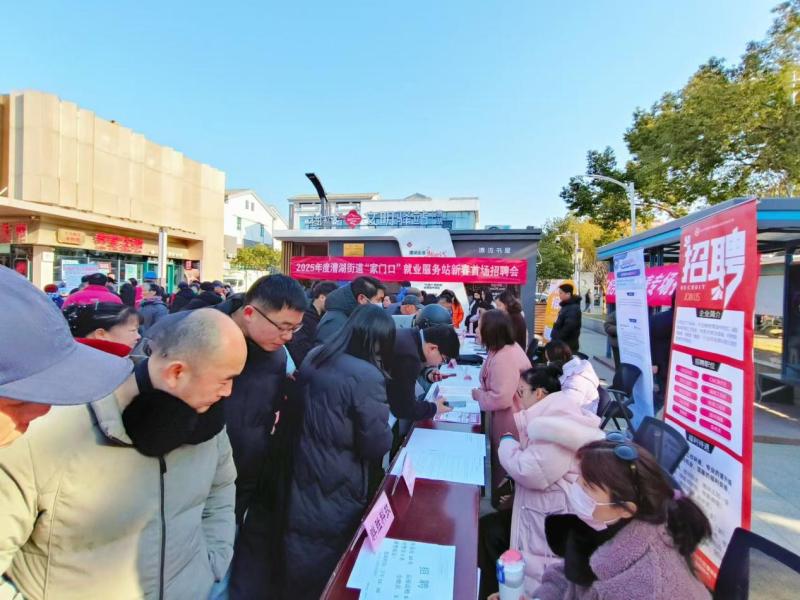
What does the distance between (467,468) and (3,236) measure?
18.7m

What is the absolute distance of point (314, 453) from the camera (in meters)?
1.86

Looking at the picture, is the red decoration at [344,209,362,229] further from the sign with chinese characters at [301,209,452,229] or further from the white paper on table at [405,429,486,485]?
the white paper on table at [405,429,486,485]

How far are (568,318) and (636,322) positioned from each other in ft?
10.7

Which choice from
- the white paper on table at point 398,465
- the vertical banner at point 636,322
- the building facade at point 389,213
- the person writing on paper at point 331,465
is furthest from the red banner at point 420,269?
the person writing on paper at point 331,465

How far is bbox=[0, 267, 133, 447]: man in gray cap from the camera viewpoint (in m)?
0.66

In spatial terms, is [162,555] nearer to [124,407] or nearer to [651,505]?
[124,407]

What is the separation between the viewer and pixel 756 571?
51.7 inches

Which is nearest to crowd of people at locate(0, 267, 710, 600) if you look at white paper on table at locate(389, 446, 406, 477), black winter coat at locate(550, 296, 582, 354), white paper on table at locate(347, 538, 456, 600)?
white paper on table at locate(389, 446, 406, 477)

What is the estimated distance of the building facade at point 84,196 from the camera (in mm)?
14172

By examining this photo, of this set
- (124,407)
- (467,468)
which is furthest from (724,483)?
(124,407)

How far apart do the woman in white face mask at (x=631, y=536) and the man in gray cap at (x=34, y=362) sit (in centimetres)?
138

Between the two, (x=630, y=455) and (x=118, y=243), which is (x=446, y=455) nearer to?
(x=630, y=455)

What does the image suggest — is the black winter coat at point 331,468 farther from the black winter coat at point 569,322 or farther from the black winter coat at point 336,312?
the black winter coat at point 569,322

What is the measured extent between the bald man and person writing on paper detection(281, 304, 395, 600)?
0.58 metres
